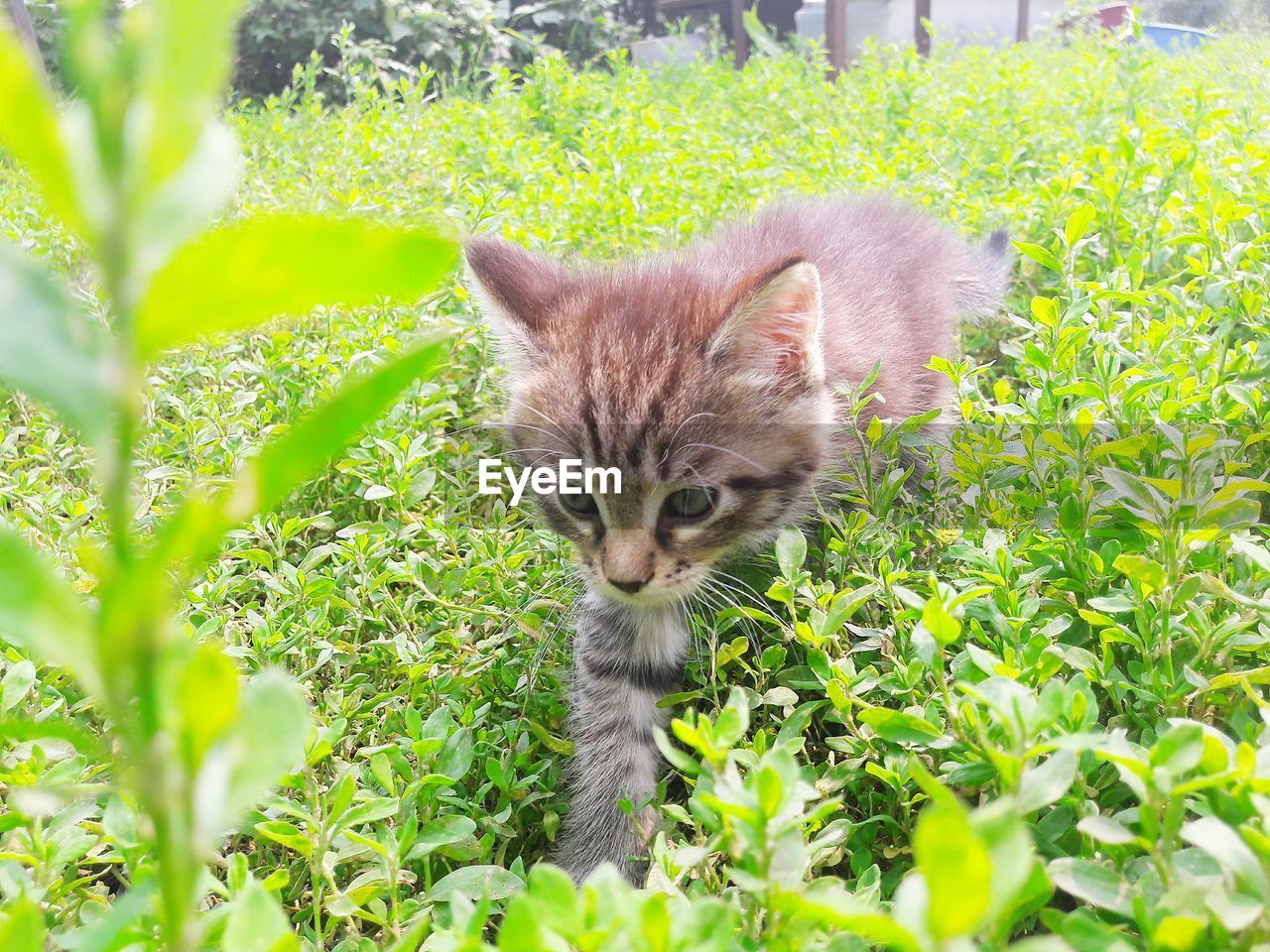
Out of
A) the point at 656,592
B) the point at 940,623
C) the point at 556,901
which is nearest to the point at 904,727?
the point at 940,623

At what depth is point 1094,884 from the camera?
660 millimetres

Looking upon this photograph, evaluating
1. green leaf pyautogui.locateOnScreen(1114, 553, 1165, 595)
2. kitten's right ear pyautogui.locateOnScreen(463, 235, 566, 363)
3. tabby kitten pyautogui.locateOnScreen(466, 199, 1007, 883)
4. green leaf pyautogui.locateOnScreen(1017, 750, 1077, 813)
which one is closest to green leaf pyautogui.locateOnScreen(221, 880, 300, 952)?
green leaf pyautogui.locateOnScreen(1017, 750, 1077, 813)

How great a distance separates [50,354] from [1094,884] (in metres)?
0.74

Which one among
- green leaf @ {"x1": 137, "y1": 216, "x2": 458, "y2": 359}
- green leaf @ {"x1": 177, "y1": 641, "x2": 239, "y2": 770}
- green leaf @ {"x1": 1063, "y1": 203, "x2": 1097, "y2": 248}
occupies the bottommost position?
green leaf @ {"x1": 1063, "y1": 203, "x2": 1097, "y2": 248}

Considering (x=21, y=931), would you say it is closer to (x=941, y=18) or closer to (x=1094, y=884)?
(x=1094, y=884)

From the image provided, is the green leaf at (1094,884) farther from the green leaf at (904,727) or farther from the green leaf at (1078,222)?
the green leaf at (1078,222)

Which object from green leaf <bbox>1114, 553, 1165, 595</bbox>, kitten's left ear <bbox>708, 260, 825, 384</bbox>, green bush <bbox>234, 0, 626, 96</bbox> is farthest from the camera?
green bush <bbox>234, 0, 626, 96</bbox>

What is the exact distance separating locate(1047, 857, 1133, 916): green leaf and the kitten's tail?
8.05ft

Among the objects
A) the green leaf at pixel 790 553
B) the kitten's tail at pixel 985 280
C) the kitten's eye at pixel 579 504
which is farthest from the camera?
the kitten's tail at pixel 985 280

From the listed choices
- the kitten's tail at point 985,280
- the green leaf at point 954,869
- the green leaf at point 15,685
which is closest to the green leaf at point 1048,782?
the green leaf at point 954,869

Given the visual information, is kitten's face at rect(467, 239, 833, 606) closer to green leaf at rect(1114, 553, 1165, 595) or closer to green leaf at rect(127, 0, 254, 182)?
green leaf at rect(1114, 553, 1165, 595)

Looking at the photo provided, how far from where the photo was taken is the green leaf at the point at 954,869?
39 centimetres

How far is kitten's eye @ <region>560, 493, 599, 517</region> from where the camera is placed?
1.90 metres

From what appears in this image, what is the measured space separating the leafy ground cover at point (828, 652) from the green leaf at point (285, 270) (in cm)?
22
